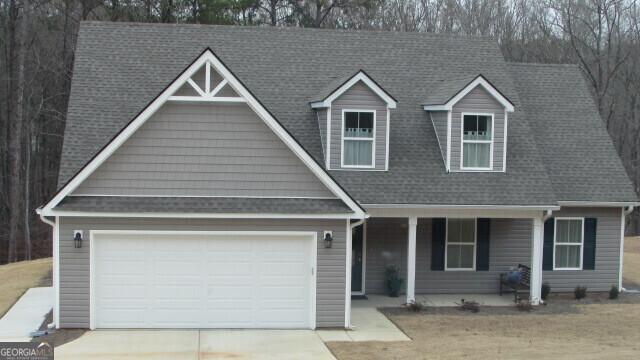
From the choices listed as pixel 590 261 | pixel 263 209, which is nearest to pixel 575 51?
pixel 590 261

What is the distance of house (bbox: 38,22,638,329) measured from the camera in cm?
1570

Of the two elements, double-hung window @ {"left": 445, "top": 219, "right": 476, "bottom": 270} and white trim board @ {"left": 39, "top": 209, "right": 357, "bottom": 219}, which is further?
double-hung window @ {"left": 445, "top": 219, "right": 476, "bottom": 270}

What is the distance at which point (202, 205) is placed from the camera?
15.7 metres

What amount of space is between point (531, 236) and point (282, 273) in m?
7.84

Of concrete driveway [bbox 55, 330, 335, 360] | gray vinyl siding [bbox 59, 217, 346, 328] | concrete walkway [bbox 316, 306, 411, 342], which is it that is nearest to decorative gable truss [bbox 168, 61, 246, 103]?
gray vinyl siding [bbox 59, 217, 346, 328]

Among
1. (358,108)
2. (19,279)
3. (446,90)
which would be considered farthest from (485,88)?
(19,279)

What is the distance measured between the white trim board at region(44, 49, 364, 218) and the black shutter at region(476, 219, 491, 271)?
598cm

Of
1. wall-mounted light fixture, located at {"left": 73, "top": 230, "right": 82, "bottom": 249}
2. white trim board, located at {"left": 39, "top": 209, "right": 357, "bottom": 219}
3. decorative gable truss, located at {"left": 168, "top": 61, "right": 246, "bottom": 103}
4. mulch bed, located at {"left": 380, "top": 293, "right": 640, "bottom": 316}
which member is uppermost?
decorative gable truss, located at {"left": 168, "top": 61, "right": 246, "bottom": 103}

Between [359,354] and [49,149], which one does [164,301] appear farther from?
[49,149]

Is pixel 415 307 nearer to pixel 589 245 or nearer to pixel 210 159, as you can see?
pixel 589 245

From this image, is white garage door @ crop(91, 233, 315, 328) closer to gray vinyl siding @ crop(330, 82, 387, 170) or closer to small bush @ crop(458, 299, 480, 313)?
gray vinyl siding @ crop(330, 82, 387, 170)

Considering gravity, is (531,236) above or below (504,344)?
above

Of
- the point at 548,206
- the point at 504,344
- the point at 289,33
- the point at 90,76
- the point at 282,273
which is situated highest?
the point at 289,33

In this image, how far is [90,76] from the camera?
20000 millimetres
